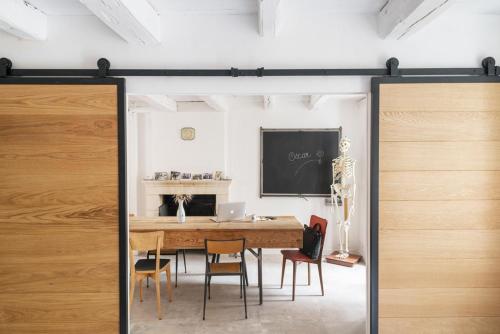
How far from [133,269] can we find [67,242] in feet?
3.88

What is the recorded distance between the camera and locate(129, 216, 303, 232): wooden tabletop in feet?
12.9

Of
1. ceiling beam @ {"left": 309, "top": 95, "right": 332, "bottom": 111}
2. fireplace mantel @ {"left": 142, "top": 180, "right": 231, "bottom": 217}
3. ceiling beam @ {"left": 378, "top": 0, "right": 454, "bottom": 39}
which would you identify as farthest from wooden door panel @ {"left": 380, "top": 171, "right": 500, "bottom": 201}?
fireplace mantel @ {"left": 142, "top": 180, "right": 231, "bottom": 217}

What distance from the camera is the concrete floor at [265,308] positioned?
10.9 feet

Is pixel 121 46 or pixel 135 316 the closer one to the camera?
pixel 121 46

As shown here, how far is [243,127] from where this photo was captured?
239 inches

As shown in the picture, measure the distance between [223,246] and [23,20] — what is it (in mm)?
2437

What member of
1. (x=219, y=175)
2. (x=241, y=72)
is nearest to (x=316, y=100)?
(x=219, y=175)

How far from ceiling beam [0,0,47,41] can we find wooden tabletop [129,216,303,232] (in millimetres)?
2247

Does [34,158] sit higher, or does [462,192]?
[34,158]

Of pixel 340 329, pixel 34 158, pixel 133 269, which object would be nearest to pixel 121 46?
pixel 34 158

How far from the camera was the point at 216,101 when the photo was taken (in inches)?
198

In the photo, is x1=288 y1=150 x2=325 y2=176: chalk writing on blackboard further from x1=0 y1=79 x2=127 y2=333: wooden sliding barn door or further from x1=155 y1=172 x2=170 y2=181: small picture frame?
x1=0 y1=79 x2=127 y2=333: wooden sliding barn door

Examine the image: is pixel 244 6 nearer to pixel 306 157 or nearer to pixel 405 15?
pixel 405 15

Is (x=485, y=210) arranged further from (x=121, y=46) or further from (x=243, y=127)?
(x=243, y=127)
